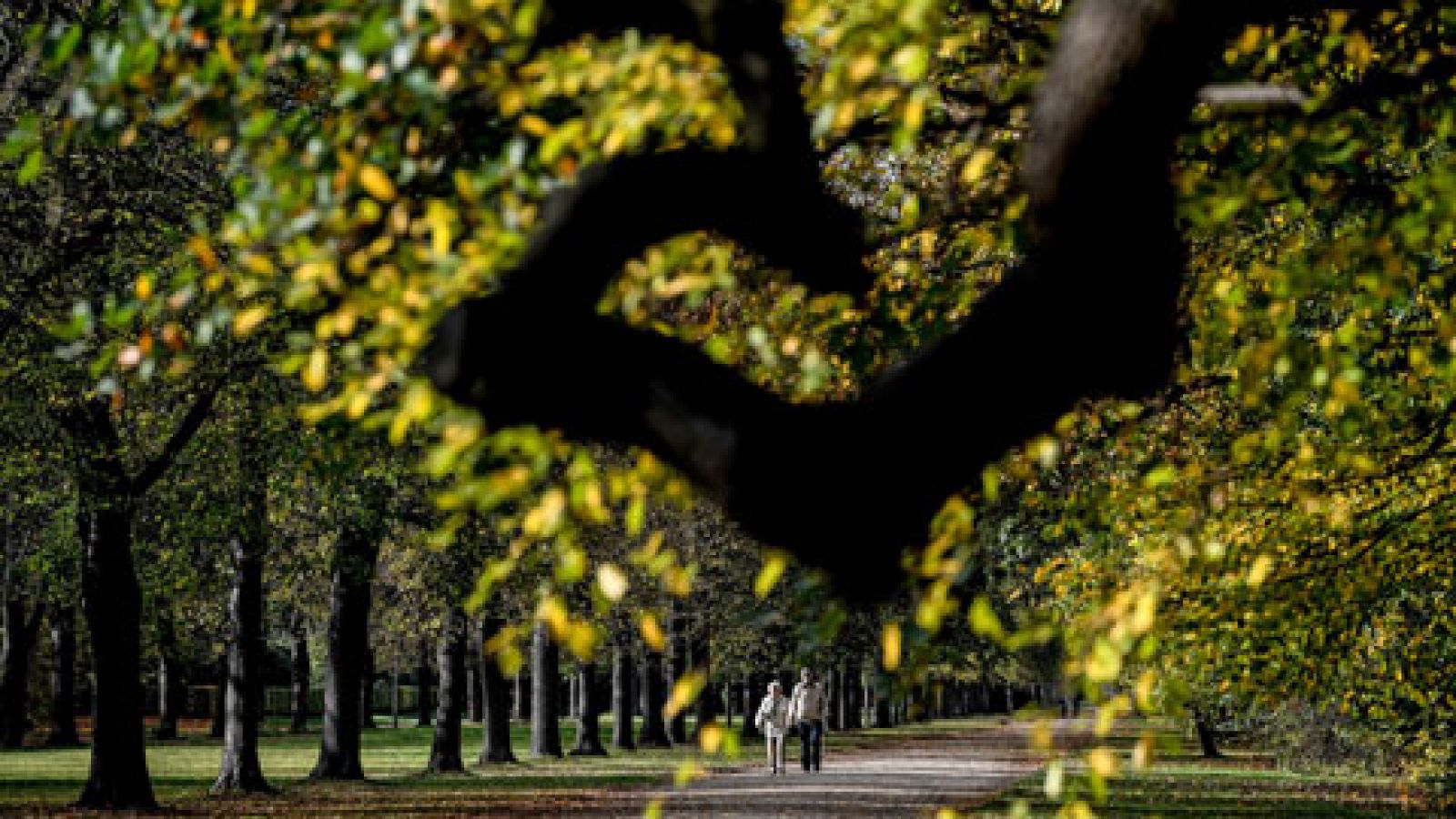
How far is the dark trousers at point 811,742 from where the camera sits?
30703 mm

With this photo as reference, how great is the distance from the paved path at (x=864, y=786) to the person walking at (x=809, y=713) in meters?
0.38

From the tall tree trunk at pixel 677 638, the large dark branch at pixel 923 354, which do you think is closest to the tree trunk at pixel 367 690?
the tall tree trunk at pixel 677 638

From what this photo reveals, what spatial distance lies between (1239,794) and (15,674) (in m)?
33.6

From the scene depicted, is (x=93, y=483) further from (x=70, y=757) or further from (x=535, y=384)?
(x=70, y=757)

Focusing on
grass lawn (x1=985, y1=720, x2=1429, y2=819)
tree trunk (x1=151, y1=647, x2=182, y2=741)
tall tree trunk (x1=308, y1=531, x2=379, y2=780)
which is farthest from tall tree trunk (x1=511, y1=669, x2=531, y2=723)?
grass lawn (x1=985, y1=720, x2=1429, y2=819)

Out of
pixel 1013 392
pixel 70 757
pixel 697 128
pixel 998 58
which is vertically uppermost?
pixel 998 58

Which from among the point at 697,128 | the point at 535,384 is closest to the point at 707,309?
the point at 697,128

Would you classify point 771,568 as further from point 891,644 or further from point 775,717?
point 775,717

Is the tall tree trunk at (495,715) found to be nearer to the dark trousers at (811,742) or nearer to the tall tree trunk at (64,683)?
the dark trousers at (811,742)

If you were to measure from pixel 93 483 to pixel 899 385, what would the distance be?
18.2m

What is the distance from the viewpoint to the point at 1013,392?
14.3ft

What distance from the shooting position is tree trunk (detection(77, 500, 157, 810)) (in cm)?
2177

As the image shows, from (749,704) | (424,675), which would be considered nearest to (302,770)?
(749,704)

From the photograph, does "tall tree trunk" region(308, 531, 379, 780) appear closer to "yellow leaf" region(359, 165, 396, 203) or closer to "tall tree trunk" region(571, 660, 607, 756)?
"tall tree trunk" region(571, 660, 607, 756)
